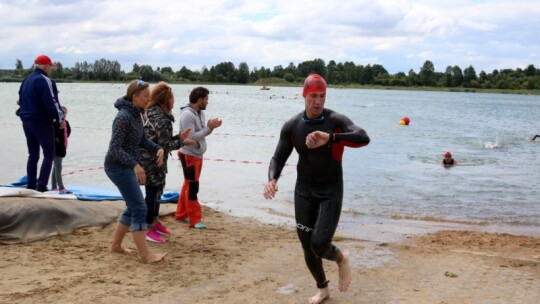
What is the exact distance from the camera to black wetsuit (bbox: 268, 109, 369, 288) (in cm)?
508

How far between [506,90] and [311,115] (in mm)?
182824

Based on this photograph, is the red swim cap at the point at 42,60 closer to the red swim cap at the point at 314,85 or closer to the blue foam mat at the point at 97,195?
the blue foam mat at the point at 97,195

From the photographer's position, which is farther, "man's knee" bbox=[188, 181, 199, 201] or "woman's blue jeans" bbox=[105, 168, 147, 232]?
"man's knee" bbox=[188, 181, 199, 201]

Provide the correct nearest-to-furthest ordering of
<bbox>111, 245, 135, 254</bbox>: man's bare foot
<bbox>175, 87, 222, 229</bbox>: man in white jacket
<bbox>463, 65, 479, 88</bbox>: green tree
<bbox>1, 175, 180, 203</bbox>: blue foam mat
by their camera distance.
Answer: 1. <bbox>111, 245, 135, 254</bbox>: man's bare foot
2. <bbox>175, 87, 222, 229</bbox>: man in white jacket
3. <bbox>1, 175, 180, 203</bbox>: blue foam mat
4. <bbox>463, 65, 479, 88</bbox>: green tree

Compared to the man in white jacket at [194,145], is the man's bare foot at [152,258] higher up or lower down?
lower down

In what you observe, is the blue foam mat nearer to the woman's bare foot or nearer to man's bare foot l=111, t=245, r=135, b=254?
man's bare foot l=111, t=245, r=135, b=254

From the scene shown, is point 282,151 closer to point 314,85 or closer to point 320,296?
point 314,85

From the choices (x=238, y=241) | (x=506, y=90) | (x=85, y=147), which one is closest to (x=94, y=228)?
(x=238, y=241)

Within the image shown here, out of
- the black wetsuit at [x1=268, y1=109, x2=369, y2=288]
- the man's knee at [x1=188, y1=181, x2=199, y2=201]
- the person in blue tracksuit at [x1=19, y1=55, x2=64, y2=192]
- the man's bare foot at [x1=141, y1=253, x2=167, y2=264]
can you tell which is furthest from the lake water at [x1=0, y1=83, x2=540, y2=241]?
the black wetsuit at [x1=268, y1=109, x2=369, y2=288]

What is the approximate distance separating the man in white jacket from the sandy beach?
36cm

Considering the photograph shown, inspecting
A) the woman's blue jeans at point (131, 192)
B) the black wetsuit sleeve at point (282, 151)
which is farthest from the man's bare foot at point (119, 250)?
the black wetsuit sleeve at point (282, 151)

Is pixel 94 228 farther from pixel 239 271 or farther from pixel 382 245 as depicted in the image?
pixel 382 245

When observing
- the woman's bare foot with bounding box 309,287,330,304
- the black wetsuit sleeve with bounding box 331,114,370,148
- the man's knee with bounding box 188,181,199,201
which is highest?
the black wetsuit sleeve with bounding box 331,114,370,148

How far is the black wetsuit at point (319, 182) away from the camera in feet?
16.7
